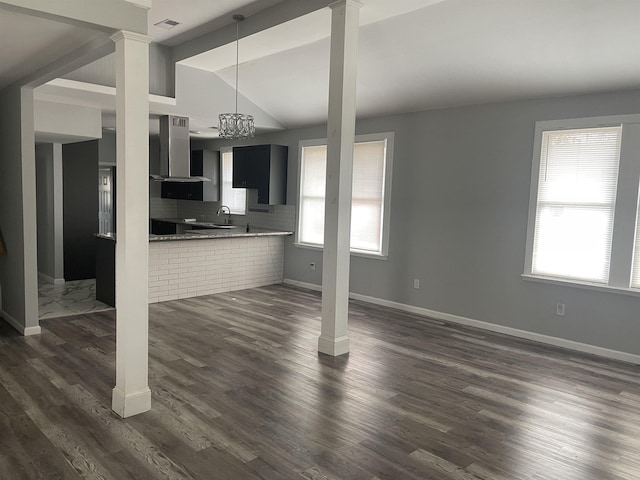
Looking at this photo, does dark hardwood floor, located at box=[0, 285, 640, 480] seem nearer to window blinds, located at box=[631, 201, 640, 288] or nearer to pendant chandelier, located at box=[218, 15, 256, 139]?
window blinds, located at box=[631, 201, 640, 288]

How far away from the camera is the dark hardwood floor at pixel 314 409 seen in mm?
2631

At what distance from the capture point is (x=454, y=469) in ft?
8.60

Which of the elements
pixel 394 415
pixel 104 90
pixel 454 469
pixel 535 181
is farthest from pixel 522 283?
pixel 104 90

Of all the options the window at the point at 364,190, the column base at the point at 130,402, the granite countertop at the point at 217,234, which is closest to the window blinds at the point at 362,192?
the window at the point at 364,190

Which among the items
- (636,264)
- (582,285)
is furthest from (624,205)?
(582,285)

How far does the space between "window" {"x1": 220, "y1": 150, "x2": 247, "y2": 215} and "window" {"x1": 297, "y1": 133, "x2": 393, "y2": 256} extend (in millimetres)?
1760

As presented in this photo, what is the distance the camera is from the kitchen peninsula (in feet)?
20.2

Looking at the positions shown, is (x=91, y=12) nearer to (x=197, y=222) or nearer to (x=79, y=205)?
(x=79, y=205)

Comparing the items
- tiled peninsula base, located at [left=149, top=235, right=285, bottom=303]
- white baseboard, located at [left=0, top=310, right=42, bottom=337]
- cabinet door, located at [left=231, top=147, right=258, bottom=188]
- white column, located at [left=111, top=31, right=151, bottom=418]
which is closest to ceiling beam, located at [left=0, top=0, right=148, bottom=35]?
white column, located at [left=111, top=31, right=151, bottom=418]

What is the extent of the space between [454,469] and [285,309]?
3.72 metres

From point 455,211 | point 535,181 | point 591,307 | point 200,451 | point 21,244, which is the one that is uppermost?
point 535,181

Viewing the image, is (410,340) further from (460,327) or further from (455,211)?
(455,211)

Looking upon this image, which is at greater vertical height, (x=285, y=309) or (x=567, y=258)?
(x=567, y=258)

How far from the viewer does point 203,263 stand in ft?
22.1
